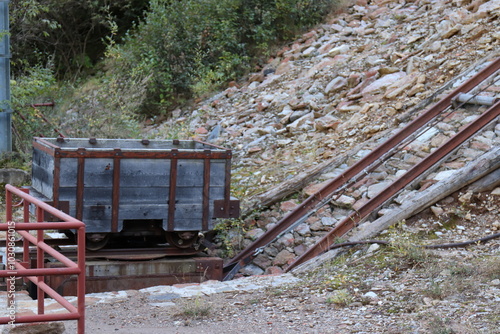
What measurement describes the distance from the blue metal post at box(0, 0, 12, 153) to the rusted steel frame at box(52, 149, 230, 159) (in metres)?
5.06

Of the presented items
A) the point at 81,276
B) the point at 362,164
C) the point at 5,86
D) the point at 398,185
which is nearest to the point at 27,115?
the point at 5,86

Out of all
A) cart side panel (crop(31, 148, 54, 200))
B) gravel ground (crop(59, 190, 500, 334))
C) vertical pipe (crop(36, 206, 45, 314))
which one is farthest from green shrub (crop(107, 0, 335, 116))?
vertical pipe (crop(36, 206, 45, 314))

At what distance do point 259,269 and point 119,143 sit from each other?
2817 millimetres

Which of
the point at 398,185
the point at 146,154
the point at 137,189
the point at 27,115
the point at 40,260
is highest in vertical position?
the point at 146,154

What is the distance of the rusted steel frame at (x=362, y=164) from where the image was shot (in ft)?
30.6

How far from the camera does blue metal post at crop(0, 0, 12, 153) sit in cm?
1245

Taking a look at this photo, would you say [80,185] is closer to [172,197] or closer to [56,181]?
[56,181]

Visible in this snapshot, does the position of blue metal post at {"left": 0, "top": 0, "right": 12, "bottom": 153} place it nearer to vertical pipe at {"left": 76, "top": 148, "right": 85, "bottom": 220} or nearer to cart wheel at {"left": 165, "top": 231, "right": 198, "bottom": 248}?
vertical pipe at {"left": 76, "top": 148, "right": 85, "bottom": 220}

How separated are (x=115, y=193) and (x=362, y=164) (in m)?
3.67

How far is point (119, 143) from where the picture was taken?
9945mm

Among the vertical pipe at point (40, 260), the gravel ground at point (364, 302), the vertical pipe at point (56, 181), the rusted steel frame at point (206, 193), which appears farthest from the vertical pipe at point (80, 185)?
the vertical pipe at point (40, 260)

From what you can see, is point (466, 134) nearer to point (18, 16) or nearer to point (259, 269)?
point (259, 269)

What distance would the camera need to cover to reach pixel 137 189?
839 cm

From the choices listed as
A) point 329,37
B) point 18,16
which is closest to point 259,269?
point 329,37
